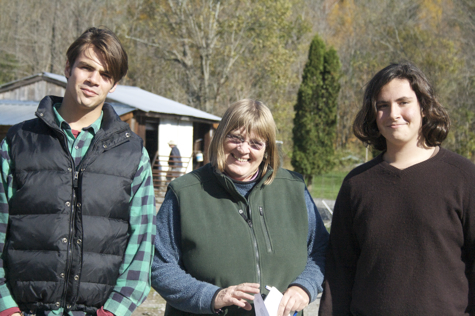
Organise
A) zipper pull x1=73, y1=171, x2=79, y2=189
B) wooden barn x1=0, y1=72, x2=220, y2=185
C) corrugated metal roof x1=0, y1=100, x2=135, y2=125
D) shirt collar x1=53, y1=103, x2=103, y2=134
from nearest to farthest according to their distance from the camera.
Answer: zipper pull x1=73, y1=171, x2=79, y2=189
shirt collar x1=53, y1=103, x2=103, y2=134
corrugated metal roof x1=0, y1=100, x2=135, y2=125
wooden barn x1=0, y1=72, x2=220, y2=185

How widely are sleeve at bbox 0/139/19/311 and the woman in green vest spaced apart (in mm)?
614

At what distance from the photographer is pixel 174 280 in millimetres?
2100

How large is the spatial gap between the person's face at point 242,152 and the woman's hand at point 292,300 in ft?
1.91

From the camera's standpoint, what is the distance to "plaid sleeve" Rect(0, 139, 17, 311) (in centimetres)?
181

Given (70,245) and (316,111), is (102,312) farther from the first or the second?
(316,111)

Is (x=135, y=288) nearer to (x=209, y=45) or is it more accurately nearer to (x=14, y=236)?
(x=14, y=236)

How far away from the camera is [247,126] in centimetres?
222

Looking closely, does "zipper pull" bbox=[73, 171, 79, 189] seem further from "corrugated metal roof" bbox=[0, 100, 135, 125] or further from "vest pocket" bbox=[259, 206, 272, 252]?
"corrugated metal roof" bbox=[0, 100, 135, 125]

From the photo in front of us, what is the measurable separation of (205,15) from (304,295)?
23.7 metres

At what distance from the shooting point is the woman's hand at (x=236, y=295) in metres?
1.97

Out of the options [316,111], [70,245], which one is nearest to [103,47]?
[70,245]

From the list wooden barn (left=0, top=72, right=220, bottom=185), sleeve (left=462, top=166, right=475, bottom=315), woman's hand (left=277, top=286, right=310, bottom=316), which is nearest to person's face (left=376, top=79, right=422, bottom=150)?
sleeve (left=462, top=166, right=475, bottom=315)

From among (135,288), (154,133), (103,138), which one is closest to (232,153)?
(103,138)

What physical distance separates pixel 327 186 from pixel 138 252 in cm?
2010
